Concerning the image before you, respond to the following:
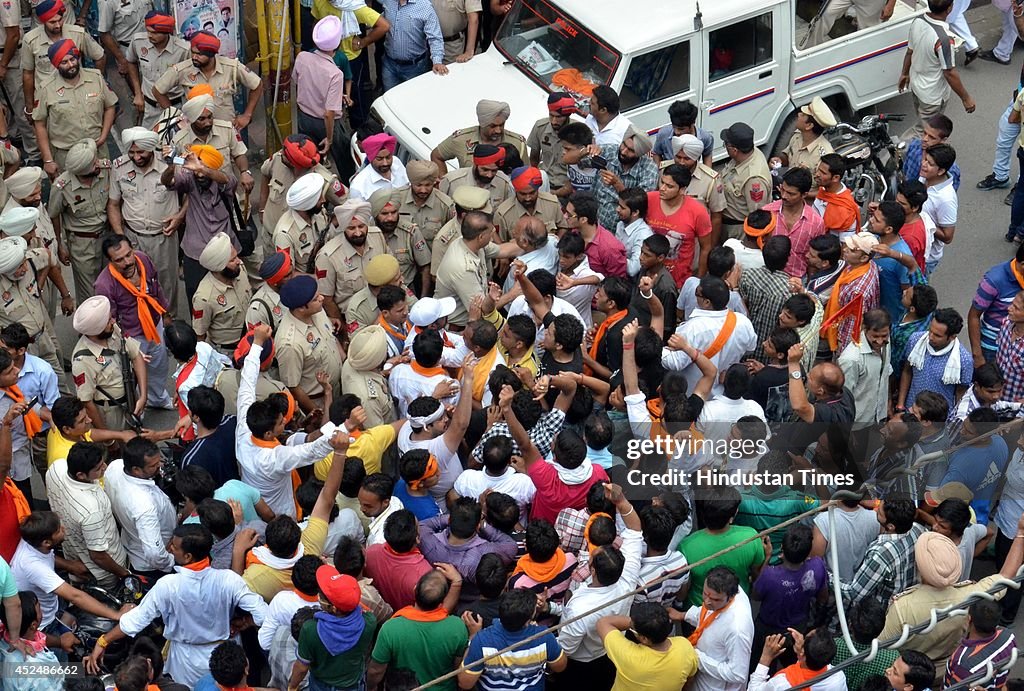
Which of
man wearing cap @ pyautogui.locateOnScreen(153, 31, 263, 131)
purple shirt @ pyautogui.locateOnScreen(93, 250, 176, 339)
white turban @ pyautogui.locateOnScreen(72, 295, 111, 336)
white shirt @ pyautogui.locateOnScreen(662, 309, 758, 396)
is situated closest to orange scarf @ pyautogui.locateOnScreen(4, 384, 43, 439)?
white turban @ pyautogui.locateOnScreen(72, 295, 111, 336)

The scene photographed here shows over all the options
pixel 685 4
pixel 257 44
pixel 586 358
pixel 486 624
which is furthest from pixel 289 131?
pixel 486 624

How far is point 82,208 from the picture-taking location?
9227 millimetres

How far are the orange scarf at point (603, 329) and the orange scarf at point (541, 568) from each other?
1853 millimetres

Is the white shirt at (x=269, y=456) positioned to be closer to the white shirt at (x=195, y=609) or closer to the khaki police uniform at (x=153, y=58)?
the white shirt at (x=195, y=609)

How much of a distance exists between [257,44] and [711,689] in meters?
7.53

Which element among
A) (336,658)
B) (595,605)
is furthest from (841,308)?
(336,658)

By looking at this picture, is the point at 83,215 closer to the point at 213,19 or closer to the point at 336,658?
the point at 213,19

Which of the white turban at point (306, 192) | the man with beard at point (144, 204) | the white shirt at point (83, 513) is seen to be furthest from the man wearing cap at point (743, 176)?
the white shirt at point (83, 513)

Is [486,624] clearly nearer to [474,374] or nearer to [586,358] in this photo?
[474,374]

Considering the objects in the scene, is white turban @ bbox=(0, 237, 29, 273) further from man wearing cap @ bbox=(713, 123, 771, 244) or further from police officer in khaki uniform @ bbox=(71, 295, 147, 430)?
man wearing cap @ bbox=(713, 123, 771, 244)

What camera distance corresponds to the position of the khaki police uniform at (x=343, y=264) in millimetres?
8688

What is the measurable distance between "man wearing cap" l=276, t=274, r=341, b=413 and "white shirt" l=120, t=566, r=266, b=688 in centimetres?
172

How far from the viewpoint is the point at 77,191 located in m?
9.18

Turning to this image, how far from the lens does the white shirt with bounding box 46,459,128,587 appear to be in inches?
266
